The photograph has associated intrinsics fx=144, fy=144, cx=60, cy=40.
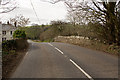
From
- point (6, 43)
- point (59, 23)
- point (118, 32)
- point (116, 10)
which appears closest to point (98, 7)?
point (116, 10)

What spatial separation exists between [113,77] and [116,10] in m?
10.4

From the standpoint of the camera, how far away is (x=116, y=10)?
48.8ft

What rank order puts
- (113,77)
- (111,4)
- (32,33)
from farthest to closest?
(32,33) < (111,4) < (113,77)

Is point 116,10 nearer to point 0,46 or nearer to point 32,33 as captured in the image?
point 0,46

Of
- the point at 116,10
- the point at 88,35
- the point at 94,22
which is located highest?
the point at 116,10

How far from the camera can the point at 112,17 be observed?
14188mm

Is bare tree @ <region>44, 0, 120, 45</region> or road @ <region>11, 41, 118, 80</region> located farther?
bare tree @ <region>44, 0, 120, 45</region>

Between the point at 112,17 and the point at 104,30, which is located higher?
the point at 112,17

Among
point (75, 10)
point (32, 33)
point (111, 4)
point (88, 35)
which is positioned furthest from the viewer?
point (32, 33)

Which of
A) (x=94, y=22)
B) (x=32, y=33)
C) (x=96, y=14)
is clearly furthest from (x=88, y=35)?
(x=32, y=33)

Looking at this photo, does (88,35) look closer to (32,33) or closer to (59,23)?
(59,23)

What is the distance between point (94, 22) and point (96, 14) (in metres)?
1.77

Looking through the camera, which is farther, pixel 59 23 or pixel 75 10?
pixel 59 23

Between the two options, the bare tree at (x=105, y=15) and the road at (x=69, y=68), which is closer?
the road at (x=69, y=68)
